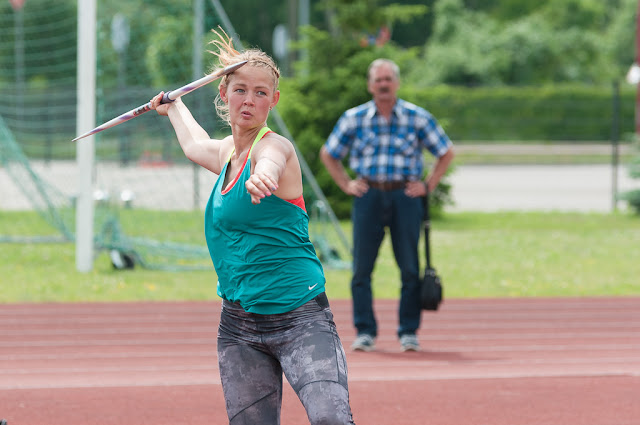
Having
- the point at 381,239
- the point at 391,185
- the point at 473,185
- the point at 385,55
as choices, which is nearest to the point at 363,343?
the point at 381,239

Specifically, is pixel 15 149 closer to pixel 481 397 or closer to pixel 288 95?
pixel 288 95

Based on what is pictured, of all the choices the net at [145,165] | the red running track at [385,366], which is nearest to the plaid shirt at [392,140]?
the red running track at [385,366]

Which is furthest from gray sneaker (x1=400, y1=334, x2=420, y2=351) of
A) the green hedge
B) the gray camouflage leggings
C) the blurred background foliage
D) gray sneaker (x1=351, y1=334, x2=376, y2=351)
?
the green hedge

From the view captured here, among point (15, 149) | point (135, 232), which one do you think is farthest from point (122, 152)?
point (15, 149)

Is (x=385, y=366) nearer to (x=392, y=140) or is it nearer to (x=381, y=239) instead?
(x=381, y=239)

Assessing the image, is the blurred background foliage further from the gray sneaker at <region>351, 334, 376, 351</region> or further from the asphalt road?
the gray sneaker at <region>351, 334, 376, 351</region>

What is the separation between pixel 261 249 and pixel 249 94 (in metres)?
0.51

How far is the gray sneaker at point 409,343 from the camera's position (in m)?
7.09

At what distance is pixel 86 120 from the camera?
10273 mm

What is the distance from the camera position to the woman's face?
3396 millimetres

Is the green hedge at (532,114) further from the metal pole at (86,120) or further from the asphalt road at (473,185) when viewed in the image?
the metal pole at (86,120)

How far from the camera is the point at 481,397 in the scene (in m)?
5.81

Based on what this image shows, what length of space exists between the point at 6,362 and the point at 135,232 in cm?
715

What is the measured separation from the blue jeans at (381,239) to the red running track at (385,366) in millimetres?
305
